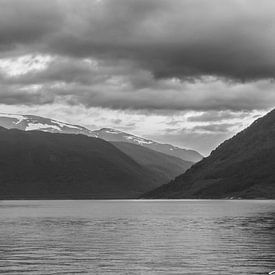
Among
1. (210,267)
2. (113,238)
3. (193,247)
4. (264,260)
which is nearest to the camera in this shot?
(210,267)

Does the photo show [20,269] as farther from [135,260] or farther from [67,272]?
[135,260]

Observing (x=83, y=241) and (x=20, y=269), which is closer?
(x=20, y=269)

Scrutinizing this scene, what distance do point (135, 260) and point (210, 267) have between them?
39.2 ft

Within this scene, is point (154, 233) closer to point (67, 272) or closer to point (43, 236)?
point (43, 236)

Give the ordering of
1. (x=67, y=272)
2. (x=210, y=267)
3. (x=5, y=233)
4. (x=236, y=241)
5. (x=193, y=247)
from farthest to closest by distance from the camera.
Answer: (x=5, y=233), (x=236, y=241), (x=193, y=247), (x=210, y=267), (x=67, y=272)

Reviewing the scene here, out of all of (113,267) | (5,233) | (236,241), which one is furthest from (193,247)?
(5,233)

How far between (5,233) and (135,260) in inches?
2250

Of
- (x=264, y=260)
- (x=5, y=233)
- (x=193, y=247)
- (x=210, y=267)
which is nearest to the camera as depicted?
(x=210, y=267)

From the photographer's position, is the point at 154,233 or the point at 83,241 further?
the point at 154,233

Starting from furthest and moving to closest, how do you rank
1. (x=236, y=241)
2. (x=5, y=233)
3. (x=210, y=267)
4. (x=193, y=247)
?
(x=5, y=233)
(x=236, y=241)
(x=193, y=247)
(x=210, y=267)

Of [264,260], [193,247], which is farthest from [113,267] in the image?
[193,247]

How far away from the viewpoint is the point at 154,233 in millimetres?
133750

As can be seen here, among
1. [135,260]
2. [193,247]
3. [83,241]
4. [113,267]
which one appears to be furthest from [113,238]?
[113,267]

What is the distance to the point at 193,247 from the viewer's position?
101m
